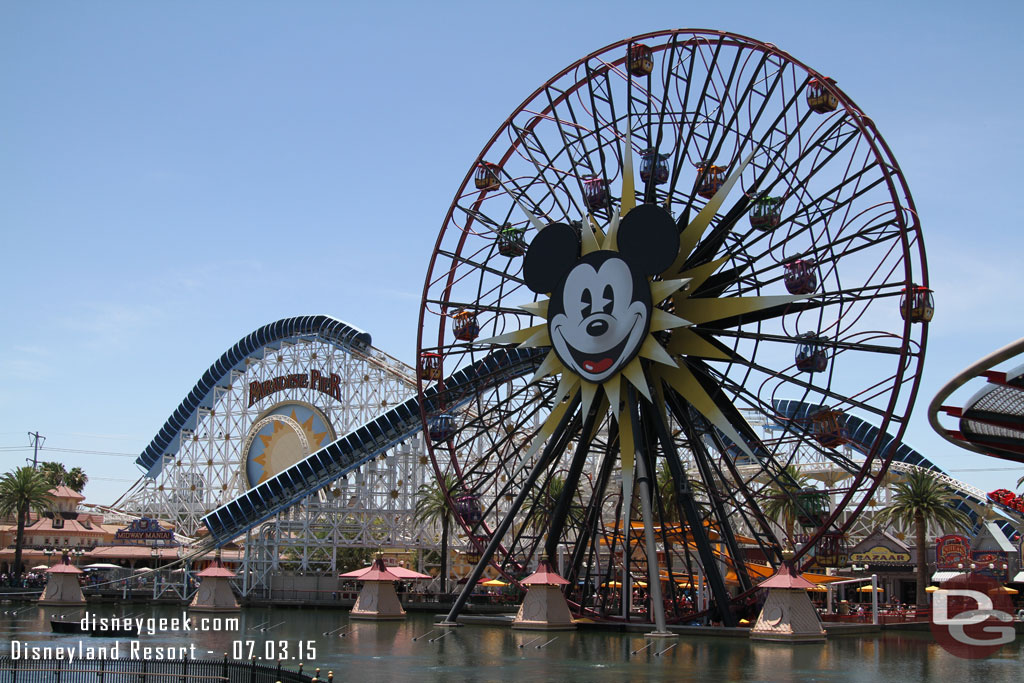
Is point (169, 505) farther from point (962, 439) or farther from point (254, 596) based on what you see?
point (962, 439)

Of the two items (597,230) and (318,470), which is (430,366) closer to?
(597,230)

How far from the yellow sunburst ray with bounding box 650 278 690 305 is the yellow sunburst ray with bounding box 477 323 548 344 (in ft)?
17.1

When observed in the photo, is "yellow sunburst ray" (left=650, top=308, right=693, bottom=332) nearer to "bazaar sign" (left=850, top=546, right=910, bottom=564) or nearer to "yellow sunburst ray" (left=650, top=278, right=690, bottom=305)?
"yellow sunburst ray" (left=650, top=278, right=690, bottom=305)

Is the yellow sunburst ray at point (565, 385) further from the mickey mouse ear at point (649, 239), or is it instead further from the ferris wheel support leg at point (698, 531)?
the mickey mouse ear at point (649, 239)

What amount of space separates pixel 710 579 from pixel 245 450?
4905 cm

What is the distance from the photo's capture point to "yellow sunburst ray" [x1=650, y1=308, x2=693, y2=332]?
1404 inches

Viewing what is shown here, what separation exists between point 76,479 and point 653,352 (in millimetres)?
91192

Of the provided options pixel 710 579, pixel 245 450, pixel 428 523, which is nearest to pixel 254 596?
pixel 428 523

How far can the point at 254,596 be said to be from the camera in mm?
64688

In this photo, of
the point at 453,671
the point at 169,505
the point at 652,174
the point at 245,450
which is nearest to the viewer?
the point at 453,671

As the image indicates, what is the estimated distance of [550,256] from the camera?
40.9m

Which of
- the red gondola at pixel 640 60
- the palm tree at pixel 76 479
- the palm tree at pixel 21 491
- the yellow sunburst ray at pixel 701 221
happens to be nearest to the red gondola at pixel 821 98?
the yellow sunburst ray at pixel 701 221

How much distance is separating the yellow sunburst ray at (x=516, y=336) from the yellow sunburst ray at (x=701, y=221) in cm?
578

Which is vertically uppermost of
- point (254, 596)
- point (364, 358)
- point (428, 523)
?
point (364, 358)
